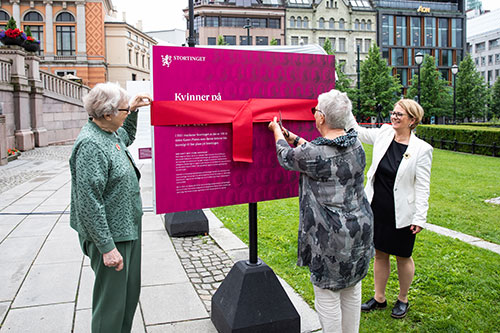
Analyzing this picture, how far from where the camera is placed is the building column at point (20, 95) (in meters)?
19.3

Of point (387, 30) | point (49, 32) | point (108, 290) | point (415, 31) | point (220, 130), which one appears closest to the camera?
point (108, 290)

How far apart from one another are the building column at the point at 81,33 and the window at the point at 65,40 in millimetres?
731

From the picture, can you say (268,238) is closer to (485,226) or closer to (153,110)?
(485,226)

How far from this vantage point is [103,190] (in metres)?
2.77

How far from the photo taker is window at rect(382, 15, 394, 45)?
73.1 metres

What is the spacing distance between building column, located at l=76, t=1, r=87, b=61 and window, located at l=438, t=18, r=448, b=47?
5936 cm

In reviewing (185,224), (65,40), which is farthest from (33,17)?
(185,224)

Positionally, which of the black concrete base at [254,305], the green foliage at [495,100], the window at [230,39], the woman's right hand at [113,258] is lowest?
the black concrete base at [254,305]

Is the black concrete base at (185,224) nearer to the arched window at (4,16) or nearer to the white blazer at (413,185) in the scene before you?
the white blazer at (413,185)

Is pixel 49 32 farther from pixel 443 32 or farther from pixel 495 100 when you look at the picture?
pixel 443 32

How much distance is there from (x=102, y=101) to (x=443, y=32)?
85.4m

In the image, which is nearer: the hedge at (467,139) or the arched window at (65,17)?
the hedge at (467,139)

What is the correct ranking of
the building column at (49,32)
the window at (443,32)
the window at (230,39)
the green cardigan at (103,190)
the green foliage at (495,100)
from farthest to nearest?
the window at (443,32) → the window at (230,39) → the green foliage at (495,100) → the building column at (49,32) → the green cardigan at (103,190)

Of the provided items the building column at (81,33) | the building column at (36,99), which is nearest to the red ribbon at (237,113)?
the building column at (36,99)
